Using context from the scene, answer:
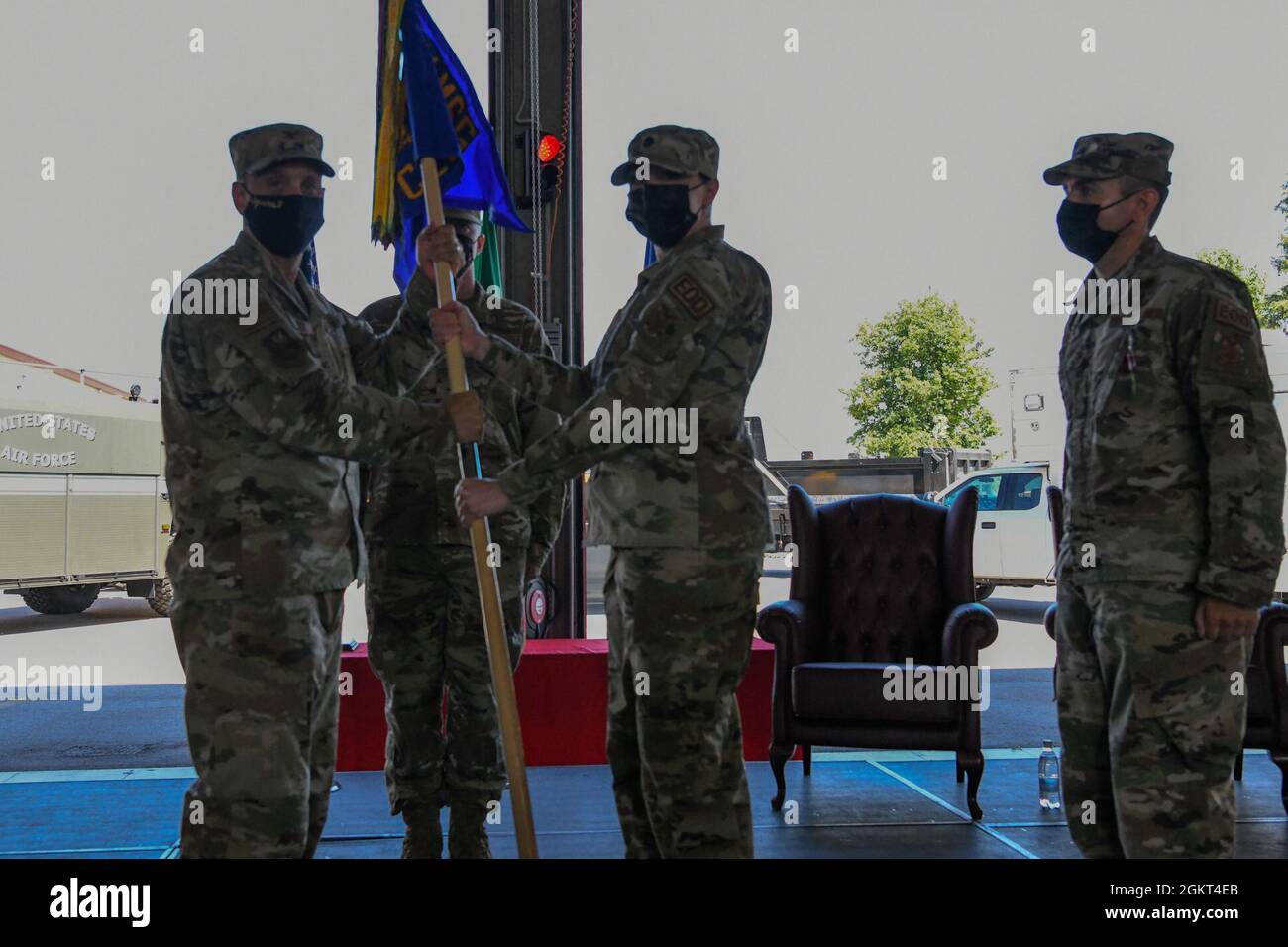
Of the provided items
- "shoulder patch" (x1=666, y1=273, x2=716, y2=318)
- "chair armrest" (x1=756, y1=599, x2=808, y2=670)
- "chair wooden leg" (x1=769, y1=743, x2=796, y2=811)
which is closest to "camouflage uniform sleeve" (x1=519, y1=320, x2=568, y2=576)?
"shoulder patch" (x1=666, y1=273, x2=716, y2=318)

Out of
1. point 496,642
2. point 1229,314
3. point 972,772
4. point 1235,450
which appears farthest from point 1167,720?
point 972,772

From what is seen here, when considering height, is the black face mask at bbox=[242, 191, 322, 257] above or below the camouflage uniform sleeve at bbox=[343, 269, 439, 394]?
above

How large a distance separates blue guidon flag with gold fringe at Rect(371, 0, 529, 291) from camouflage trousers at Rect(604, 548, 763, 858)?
103 centimetres

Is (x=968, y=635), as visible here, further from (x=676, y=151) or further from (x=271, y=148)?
(x=271, y=148)

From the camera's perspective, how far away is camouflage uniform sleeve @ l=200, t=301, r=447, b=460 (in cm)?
184

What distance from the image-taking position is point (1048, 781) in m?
3.27

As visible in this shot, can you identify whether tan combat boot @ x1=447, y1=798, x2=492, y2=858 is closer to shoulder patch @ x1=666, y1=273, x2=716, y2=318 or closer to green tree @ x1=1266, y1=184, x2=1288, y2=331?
shoulder patch @ x1=666, y1=273, x2=716, y2=318

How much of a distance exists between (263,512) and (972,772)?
219cm

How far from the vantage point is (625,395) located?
187 centimetres

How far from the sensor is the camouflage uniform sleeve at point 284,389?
1842 mm

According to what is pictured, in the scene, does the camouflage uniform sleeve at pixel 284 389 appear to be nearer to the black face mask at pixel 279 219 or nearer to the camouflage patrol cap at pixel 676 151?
the black face mask at pixel 279 219

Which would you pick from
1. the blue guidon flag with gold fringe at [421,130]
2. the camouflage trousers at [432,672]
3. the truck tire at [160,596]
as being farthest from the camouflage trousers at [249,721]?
the truck tire at [160,596]

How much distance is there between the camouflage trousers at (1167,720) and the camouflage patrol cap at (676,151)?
1.03m
